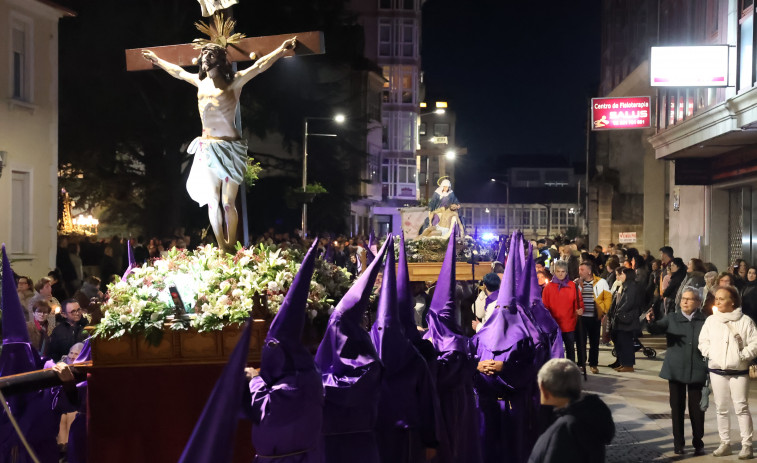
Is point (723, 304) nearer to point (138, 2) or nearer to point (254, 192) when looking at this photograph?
point (138, 2)

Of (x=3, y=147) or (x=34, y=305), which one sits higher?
(x=3, y=147)

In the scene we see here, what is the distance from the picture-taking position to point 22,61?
21578mm

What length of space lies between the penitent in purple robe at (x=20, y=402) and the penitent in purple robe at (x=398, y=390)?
2352 millimetres

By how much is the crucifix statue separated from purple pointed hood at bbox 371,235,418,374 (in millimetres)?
1631

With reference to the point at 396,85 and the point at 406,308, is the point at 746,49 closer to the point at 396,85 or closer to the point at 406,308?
the point at 406,308

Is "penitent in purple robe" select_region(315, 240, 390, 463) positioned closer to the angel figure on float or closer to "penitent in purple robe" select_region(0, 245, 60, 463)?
"penitent in purple robe" select_region(0, 245, 60, 463)

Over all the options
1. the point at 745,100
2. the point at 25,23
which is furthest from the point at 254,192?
the point at 745,100

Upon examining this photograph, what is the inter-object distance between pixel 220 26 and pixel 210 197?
1365 millimetres

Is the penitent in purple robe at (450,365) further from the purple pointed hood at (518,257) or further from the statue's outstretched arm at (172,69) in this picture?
the statue's outstretched arm at (172,69)

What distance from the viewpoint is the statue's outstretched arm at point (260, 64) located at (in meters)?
8.05

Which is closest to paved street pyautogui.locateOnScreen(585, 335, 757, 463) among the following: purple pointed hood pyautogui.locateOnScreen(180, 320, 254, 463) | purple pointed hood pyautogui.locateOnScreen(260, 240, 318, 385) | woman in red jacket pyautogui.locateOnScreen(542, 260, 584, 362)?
woman in red jacket pyautogui.locateOnScreen(542, 260, 584, 362)

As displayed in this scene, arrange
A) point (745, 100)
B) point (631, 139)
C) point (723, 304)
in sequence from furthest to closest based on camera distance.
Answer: point (631, 139)
point (745, 100)
point (723, 304)

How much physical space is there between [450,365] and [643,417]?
6.29 metres

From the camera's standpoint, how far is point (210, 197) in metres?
8.16
